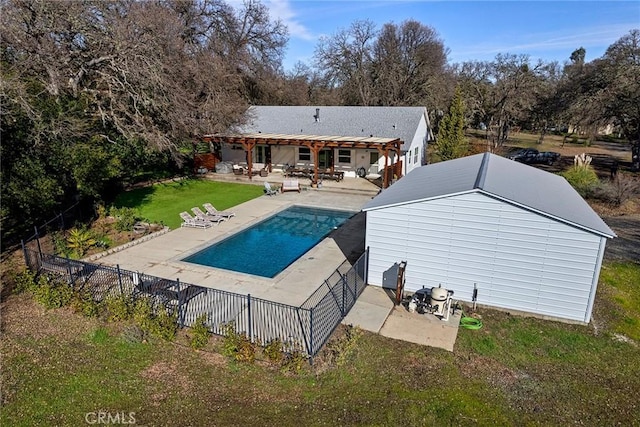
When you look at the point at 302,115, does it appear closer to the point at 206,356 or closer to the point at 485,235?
the point at 485,235

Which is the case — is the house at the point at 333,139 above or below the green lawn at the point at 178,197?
above

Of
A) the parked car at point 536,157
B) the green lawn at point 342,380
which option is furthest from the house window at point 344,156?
the green lawn at point 342,380

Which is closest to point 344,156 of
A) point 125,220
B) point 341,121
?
point 341,121

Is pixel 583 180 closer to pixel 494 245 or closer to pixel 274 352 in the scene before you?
pixel 494 245

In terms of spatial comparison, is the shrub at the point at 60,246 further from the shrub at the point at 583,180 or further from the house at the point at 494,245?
the shrub at the point at 583,180

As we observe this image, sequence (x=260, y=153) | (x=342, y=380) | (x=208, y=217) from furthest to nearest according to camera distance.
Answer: (x=260, y=153), (x=208, y=217), (x=342, y=380)

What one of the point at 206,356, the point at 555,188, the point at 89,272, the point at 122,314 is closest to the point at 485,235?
the point at 555,188
